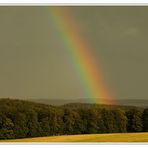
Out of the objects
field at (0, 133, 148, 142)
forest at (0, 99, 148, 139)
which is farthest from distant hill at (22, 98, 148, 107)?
field at (0, 133, 148, 142)

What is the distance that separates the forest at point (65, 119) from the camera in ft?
28.4

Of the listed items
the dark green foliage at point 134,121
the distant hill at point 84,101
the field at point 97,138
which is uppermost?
the distant hill at point 84,101

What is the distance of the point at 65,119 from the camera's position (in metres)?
8.76

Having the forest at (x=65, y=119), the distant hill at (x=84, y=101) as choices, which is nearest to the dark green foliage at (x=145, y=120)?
the forest at (x=65, y=119)

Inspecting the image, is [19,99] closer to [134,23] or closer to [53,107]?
[53,107]

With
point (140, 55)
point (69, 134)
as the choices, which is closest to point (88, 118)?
point (69, 134)

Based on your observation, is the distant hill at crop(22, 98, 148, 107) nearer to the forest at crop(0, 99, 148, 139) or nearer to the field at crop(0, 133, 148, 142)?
the forest at crop(0, 99, 148, 139)

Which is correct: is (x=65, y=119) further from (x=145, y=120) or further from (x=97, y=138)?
(x=145, y=120)

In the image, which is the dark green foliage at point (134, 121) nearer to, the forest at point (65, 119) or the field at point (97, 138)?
the forest at point (65, 119)

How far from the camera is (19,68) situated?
9453 mm

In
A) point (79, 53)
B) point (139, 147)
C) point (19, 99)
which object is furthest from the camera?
point (79, 53)

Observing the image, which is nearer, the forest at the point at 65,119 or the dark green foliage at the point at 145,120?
the forest at the point at 65,119

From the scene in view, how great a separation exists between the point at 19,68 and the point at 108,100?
1.90 metres

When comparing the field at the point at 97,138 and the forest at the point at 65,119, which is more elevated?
the forest at the point at 65,119
